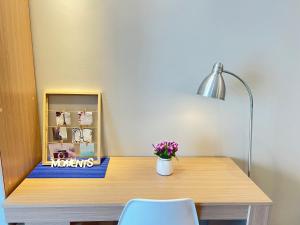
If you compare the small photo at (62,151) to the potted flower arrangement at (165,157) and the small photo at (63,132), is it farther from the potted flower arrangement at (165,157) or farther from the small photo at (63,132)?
the potted flower arrangement at (165,157)

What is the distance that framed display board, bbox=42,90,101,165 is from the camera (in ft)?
4.94

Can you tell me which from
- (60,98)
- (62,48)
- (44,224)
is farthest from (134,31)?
(44,224)

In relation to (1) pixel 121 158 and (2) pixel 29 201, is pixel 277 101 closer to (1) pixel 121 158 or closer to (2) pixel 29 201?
(1) pixel 121 158

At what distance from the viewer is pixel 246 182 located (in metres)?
1.32

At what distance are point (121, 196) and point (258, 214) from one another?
66 cm

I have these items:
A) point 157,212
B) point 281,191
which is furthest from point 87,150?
point 281,191

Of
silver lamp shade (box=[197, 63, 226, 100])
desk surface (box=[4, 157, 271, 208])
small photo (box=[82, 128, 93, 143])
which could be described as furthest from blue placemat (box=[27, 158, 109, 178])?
silver lamp shade (box=[197, 63, 226, 100])

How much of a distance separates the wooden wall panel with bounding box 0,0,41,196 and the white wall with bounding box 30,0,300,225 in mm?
98

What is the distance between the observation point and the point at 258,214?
3.79 ft

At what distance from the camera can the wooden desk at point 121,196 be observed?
1.09m

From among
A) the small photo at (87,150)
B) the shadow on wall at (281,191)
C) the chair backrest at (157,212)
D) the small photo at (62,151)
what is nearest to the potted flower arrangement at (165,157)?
the chair backrest at (157,212)

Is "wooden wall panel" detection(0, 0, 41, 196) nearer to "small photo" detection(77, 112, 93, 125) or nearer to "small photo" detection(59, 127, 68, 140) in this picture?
"small photo" detection(59, 127, 68, 140)

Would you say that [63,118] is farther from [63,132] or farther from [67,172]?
[67,172]

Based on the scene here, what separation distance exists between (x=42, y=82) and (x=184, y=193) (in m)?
1.06
